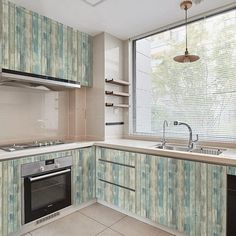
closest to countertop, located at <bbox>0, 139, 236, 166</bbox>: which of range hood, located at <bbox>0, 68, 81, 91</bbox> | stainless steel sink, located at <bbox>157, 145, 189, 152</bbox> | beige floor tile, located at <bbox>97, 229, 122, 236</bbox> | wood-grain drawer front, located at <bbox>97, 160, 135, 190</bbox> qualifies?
wood-grain drawer front, located at <bbox>97, 160, 135, 190</bbox>

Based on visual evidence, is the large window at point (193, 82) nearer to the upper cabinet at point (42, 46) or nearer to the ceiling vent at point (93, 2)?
the upper cabinet at point (42, 46)

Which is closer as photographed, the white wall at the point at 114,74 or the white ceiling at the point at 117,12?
the white ceiling at the point at 117,12

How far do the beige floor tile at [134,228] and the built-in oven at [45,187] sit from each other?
2.20ft

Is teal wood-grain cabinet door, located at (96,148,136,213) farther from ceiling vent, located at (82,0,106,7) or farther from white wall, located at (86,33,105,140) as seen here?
ceiling vent, located at (82,0,106,7)

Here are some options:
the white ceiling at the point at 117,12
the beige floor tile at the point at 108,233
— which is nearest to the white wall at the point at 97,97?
the white ceiling at the point at 117,12

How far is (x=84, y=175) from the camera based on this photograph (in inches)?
97.3

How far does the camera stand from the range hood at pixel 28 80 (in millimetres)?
1968

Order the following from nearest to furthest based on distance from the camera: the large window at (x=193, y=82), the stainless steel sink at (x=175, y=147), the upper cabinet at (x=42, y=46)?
the upper cabinet at (x=42, y=46) → the large window at (x=193, y=82) → the stainless steel sink at (x=175, y=147)

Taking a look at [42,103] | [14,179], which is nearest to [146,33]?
[42,103]

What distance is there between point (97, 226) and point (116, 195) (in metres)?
0.41

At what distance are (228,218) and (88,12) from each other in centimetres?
255

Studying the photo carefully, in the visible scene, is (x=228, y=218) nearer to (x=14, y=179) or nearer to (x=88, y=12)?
(x=14, y=179)

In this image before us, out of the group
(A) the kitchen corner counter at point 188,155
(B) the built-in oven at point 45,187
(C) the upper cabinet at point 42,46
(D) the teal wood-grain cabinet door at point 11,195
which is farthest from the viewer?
(C) the upper cabinet at point 42,46

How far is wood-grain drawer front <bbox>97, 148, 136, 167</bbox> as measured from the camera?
2216mm
